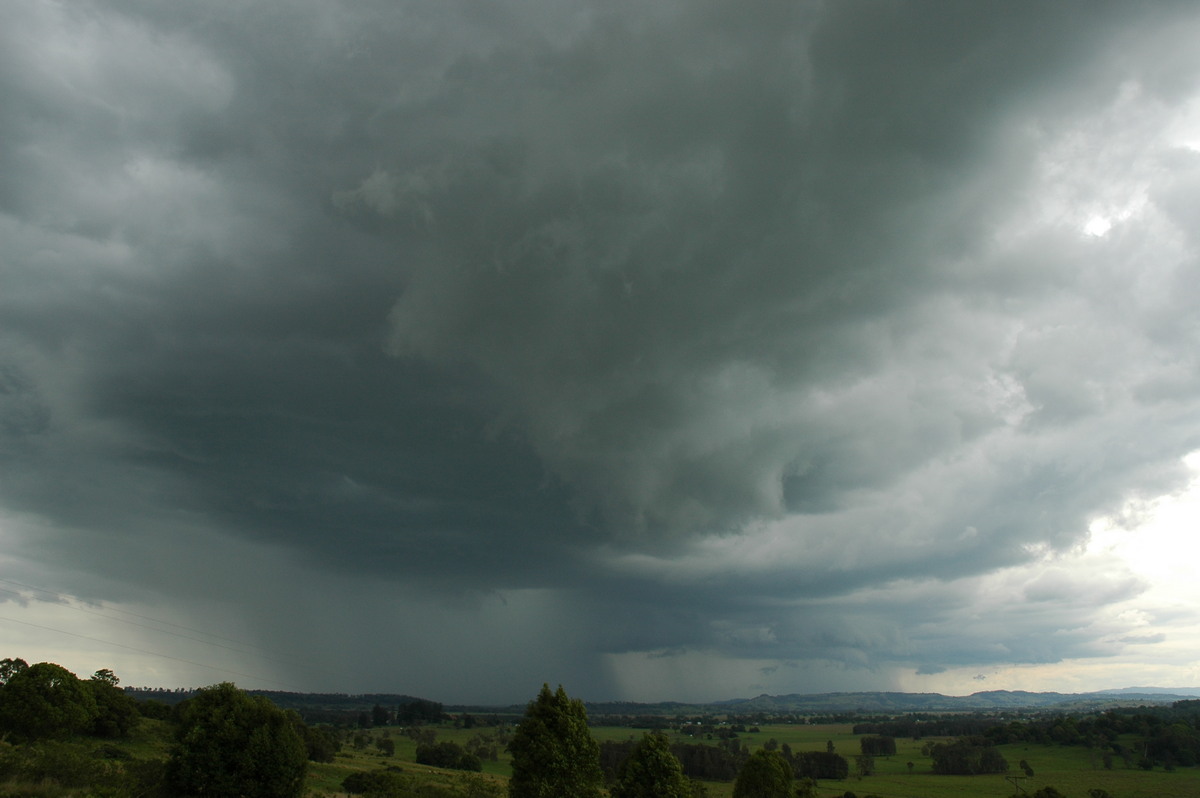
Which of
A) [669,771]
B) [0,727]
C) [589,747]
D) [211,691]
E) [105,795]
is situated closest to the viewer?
[105,795]

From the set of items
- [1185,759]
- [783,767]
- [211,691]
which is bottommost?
[1185,759]

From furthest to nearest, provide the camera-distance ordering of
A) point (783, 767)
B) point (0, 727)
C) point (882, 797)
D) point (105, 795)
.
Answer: point (882, 797) → point (0, 727) → point (783, 767) → point (105, 795)

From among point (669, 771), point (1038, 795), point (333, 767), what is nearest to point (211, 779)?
point (669, 771)

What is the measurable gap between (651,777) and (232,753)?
40.0m

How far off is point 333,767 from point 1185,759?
22988 cm

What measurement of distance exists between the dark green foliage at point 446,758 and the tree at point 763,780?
120 m

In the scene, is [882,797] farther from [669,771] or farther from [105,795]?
[105,795]

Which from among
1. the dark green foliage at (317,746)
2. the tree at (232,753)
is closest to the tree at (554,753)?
the tree at (232,753)

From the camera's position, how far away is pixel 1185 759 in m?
198

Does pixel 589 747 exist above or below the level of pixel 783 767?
above

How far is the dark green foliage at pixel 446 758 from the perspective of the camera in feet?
597

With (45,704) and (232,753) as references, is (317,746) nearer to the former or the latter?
(45,704)

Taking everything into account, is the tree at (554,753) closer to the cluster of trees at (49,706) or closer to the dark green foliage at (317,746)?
the cluster of trees at (49,706)

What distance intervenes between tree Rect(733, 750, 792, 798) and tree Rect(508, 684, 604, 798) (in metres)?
28.5
